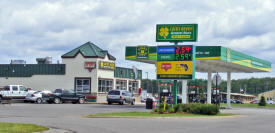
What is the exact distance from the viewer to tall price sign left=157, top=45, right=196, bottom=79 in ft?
95.3

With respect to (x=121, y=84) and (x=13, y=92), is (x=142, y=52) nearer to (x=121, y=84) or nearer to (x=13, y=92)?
(x=13, y=92)

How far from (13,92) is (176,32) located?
22274mm

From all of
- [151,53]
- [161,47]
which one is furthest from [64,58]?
[161,47]

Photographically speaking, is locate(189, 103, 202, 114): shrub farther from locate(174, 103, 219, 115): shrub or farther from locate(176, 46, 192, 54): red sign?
locate(176, 46, 192, 54): red sign

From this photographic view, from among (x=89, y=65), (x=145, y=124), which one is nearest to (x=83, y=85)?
(x=89, y=65)

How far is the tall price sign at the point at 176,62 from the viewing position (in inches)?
1144

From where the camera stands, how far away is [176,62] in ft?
96.1

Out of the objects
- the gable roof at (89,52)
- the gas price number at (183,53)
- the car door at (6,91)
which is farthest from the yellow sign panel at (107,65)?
the gas price number at (183,53)

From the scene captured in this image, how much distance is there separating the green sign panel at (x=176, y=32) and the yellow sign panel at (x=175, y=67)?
196 cm

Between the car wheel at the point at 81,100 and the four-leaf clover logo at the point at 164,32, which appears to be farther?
the car wheel at the point at 81,100

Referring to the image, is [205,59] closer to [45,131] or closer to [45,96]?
[45,96]

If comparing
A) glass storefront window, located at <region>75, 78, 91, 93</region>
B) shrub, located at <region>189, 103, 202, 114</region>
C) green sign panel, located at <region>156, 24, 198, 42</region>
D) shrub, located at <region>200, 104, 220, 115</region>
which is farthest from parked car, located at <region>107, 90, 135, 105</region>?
shrub, located at <region>200, 104, 220, 115</region>

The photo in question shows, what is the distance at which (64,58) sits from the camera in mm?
50438

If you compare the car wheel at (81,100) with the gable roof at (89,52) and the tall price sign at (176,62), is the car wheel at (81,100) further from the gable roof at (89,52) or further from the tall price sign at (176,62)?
the tall price sign at (176,62)
